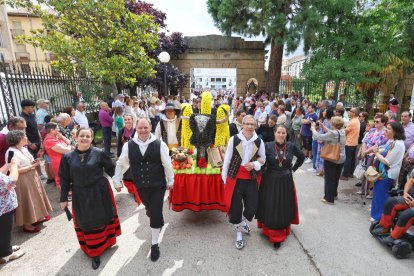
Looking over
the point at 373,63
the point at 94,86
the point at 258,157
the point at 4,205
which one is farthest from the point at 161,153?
the point at 94,86

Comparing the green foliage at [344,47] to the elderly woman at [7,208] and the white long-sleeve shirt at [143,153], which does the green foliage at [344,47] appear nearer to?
the white long-sleeve shirt at [143,153]

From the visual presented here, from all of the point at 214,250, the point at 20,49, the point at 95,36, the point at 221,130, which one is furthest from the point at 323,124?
the point at 20,49

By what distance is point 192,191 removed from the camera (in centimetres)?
400

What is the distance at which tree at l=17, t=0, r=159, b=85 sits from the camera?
8695 mm

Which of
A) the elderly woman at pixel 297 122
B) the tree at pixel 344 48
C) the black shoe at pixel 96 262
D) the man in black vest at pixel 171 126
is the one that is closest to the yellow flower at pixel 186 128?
the man in black vest at pixel 171 126

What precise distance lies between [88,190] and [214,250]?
1867mm

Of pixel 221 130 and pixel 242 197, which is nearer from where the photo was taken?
pixel 242 197

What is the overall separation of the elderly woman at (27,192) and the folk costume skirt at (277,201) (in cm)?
344

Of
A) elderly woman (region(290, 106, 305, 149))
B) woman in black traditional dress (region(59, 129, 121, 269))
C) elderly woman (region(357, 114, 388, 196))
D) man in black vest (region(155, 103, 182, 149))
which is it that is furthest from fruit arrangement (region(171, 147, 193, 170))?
elderly woman (region(290, 106, 305, 149))

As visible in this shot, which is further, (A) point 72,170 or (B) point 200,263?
(B) point 200,263

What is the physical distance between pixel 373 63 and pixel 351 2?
228cm

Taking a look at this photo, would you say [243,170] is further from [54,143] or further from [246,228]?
[54,143]

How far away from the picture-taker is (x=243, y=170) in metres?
3.41

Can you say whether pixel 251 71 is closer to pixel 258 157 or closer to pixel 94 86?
pixel 94 86
